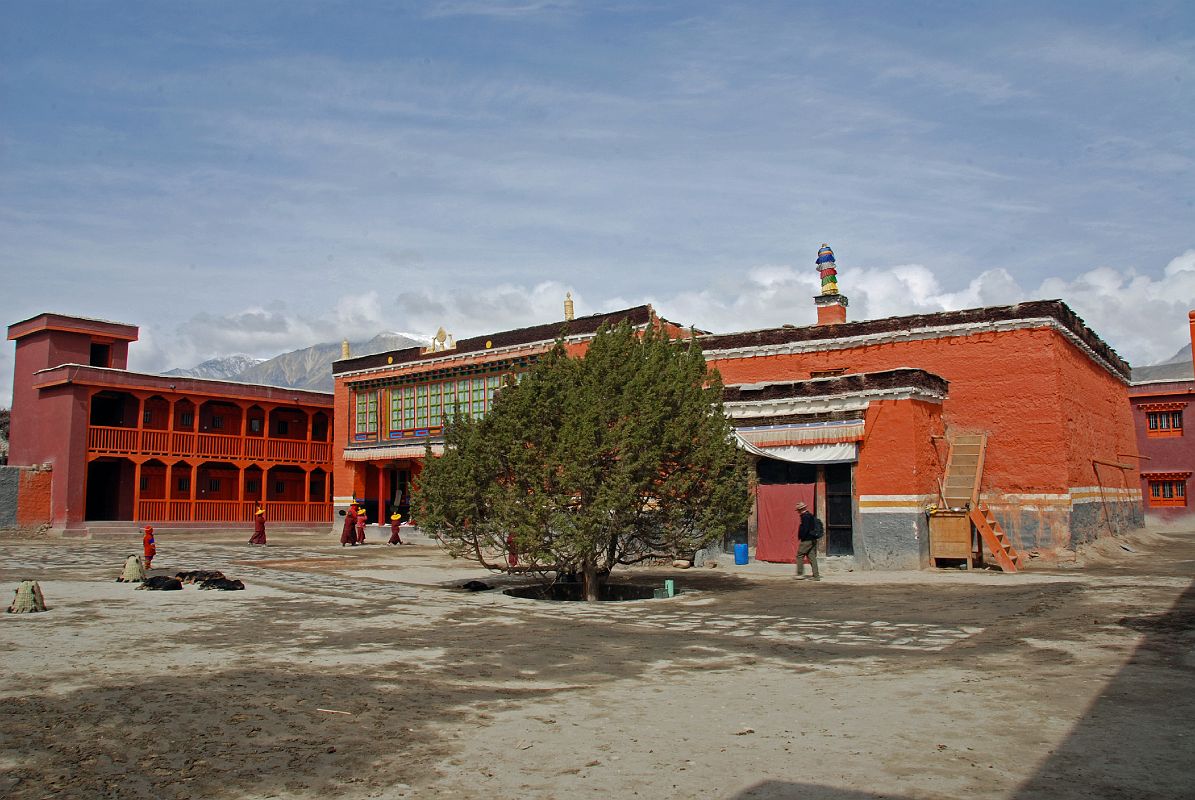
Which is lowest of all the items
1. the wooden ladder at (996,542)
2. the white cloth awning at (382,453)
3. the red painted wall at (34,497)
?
the wooden ladder at (996,542)

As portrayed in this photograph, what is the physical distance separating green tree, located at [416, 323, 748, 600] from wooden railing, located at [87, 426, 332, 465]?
2702 cm

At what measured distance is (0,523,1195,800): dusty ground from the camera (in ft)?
17.4

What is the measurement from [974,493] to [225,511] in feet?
103

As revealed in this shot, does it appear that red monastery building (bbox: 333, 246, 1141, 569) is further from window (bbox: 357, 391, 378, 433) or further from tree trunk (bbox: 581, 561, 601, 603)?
window (bbox: 357, 391, 378, 433)

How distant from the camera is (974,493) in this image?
20.2 meters

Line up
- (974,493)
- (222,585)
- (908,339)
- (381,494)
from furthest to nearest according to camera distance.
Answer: (381,494) → (908,339) → (974,493) → (222,585)

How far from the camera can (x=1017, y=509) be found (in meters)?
22.5

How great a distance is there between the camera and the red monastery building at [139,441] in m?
36.0

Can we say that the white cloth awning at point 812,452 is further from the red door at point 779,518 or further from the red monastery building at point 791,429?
the red door at point 779,518

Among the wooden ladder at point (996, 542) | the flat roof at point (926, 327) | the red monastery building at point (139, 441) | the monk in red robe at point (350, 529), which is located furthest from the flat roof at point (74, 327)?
the wooden ladder at point (996, 542)

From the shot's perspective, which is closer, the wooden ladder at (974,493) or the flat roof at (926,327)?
the wooden ladder at (974,493)

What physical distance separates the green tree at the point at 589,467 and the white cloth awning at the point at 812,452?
470 centimetres

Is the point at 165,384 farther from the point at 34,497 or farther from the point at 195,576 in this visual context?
the point at 195,576

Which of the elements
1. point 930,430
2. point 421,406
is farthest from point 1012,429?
point 421,406
